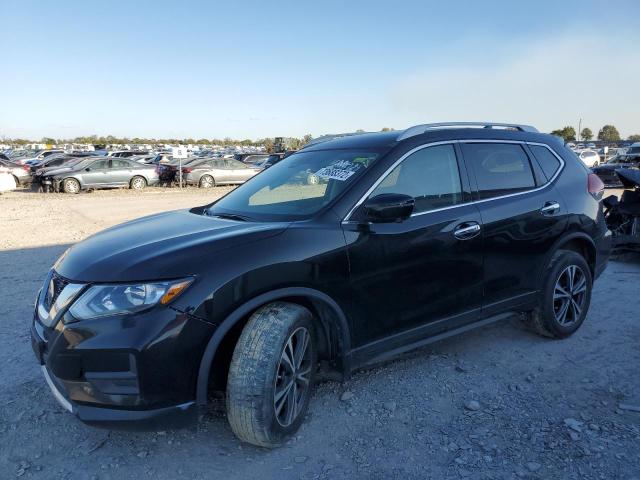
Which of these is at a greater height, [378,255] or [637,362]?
[378,255]

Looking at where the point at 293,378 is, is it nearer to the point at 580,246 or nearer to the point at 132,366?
the point at 132,366

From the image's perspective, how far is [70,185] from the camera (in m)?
21.4

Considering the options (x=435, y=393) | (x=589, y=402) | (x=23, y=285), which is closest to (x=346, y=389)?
(x=435, y=393)

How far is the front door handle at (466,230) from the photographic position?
3.46m

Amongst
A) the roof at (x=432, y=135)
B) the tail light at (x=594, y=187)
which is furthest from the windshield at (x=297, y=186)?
the tail light at (x=594, y=187)

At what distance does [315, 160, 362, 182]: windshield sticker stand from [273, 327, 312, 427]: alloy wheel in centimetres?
107

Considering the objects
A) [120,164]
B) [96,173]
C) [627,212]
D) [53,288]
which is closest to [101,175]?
[96,173]

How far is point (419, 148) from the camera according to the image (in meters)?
3.48

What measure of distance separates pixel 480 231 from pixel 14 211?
1548 cm

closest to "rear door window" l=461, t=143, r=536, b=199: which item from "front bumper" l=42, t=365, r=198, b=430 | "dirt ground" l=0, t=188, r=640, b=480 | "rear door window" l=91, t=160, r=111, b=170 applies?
"dirt ground" l=0, t=188, r=640, b=480

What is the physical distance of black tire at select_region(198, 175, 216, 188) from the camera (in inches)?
950

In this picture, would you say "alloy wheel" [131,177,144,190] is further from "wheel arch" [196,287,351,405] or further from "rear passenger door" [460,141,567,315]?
"wheel arch" [196,287,351,405]

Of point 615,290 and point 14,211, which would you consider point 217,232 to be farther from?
point 14,211

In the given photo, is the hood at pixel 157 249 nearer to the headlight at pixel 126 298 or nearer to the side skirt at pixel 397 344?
the headlight at pixel 126 298
